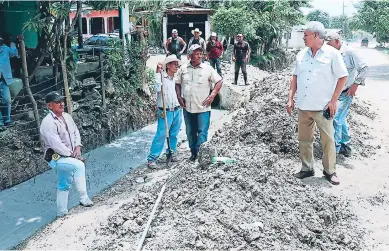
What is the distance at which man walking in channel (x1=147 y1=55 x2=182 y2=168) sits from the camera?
626 centimetres

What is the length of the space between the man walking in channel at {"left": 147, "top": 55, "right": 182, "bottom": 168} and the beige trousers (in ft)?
6.44

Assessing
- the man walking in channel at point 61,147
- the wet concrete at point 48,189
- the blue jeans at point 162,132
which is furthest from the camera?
the blue jeans at point 162,132

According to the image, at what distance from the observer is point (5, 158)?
6.23 m

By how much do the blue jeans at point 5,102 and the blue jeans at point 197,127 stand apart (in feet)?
10.0

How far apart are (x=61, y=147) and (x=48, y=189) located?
1.49 meters

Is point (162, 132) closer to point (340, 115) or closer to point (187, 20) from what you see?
point (340, 115)

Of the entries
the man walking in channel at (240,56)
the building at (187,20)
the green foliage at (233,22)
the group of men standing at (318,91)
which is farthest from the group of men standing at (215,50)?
the building at (187,20)

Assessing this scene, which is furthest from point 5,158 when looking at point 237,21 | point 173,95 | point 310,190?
point 237,21

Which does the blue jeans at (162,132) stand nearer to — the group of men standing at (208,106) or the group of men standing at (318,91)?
→ the group of men standing at (208,106)

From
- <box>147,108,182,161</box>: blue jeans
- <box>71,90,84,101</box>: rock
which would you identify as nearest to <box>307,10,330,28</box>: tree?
<box>71,90,84,101</box>: rock

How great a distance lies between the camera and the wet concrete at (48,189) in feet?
15.9

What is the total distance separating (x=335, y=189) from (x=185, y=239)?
236 centimetres

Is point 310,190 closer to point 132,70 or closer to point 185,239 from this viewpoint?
point 185,239

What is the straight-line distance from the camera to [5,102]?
7.21m
